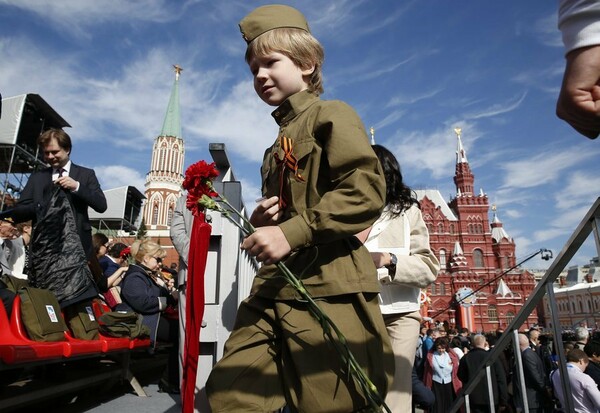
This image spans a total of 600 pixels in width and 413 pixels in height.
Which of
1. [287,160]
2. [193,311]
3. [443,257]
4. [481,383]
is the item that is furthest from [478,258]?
[287,160]

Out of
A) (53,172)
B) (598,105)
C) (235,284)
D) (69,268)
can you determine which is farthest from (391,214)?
(53,172)

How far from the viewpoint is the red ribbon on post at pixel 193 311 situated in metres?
2.10

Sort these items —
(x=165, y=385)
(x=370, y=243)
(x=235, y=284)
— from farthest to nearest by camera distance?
1. (x=165, y=385)
2. (x=235, y=284)
3. (x=370, y=243)

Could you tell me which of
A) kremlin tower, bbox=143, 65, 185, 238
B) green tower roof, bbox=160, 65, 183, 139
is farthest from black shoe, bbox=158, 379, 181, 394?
green tower roof, bbox=160, 65, 183, 139

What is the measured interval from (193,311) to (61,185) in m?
1.74

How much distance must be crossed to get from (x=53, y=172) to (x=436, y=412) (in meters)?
7.18

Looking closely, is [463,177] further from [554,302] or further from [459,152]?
[554,302]

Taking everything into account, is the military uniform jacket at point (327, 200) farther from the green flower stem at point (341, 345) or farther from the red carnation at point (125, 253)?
the red carnation at point (125, 253)

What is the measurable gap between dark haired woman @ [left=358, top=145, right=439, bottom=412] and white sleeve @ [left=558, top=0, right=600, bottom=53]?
4.00ft

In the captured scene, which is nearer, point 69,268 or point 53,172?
point 69,268

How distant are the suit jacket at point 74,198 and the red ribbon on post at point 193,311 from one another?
1.38 metres

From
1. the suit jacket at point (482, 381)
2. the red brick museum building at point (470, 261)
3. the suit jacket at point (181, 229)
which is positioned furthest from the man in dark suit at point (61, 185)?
the red brick museum building at point (470, 261)

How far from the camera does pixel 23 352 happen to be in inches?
81.7

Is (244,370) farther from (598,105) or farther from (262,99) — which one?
(598,105)
